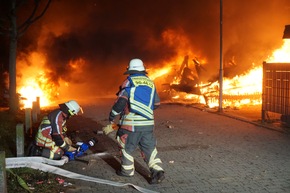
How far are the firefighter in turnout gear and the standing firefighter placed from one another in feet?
3.92

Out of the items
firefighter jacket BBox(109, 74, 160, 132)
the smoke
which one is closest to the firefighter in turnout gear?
firefighter jacket BBox(109, 74, 160, 132)

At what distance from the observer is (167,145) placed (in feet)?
27.2

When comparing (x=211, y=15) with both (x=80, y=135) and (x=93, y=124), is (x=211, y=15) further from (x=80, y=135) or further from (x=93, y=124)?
(x=80, y=135)

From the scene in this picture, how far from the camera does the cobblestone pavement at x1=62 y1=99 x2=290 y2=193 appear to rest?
5367 millimetres

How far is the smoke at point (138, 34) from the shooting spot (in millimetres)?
20984

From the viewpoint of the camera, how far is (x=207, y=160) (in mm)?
6848

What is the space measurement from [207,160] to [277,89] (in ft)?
16.1

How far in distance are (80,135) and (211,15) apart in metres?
18.1

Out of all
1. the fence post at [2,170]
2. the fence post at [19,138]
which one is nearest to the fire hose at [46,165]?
the fence post at [19,138]

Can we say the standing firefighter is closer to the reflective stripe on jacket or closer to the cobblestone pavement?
the reflective stripe on jacket

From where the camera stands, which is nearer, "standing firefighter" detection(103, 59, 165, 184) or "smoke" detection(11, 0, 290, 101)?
"standing firefighter" detection(103, 59, 165, 184)

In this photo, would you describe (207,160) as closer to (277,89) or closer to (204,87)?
(277,89)

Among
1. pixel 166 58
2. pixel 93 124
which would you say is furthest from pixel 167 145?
pixel 166 58

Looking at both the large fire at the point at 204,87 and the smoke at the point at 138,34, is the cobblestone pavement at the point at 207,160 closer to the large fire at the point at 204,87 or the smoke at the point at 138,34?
the large fire at the point at 204,87
